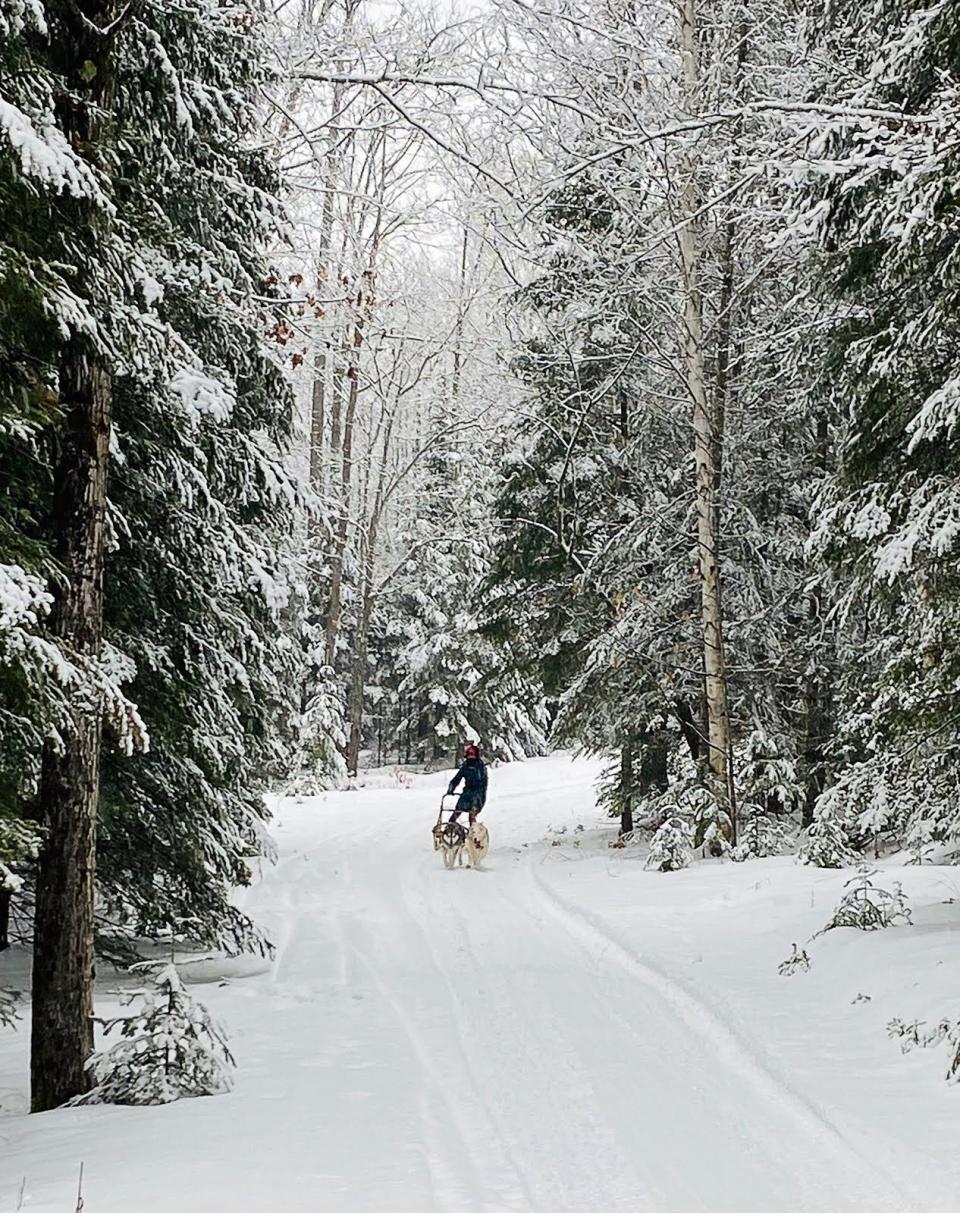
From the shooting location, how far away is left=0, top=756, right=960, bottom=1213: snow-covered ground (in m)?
4.38


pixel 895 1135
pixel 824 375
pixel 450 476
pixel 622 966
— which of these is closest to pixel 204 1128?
pixel 895 1135

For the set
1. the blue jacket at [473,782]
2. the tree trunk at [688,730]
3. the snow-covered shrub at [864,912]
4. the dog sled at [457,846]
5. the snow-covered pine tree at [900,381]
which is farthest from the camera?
the blue jacket at [473,782]

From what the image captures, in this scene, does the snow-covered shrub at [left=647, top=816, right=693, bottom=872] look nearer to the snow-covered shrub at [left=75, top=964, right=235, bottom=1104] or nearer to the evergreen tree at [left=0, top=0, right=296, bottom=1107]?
the evergreen tree at [left=0, top=0, right=296, bottom=1107]

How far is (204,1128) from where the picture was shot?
202 inches

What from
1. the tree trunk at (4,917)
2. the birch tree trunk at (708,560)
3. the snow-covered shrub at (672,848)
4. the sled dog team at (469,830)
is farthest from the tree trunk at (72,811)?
the sled dog team at (469,830)

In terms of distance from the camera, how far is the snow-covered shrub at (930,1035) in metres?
5.67

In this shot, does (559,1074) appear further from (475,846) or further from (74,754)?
(475,846)

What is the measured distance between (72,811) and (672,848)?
9110mm

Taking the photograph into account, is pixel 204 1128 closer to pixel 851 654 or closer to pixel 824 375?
pixel 824 375

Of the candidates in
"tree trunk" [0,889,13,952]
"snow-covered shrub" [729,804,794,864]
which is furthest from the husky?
"tree trunk" [0,889,13,952]

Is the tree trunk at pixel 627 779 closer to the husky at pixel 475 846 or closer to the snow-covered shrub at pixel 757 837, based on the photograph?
the snow-covered shrub at pixel 757 837

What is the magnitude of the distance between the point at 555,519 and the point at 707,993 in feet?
33.3

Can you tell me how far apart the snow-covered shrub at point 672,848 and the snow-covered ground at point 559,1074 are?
66.2 inches

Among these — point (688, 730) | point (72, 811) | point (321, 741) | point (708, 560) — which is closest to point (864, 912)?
point (708, 560)
